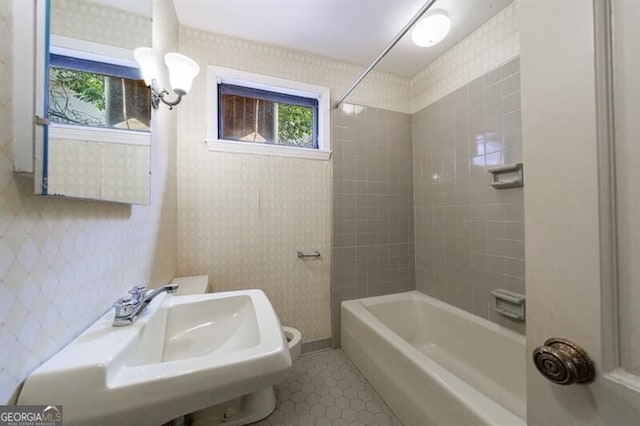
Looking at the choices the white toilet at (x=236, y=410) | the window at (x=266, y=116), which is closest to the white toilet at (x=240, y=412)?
the white toilet at (x=236, y=410)

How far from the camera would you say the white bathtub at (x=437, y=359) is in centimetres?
103

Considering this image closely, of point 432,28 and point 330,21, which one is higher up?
point 330,21

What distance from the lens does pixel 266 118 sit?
200cm

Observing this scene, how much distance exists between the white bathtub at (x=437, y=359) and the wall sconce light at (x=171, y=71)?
1.84 metres

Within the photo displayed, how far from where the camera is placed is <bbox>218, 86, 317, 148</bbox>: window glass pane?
1.89 meters

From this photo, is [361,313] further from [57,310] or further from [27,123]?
[27,123]

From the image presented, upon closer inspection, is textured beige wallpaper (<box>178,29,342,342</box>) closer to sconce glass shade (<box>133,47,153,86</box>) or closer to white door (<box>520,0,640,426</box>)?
sconce glass shade (<box>133,47,153,86</box>)

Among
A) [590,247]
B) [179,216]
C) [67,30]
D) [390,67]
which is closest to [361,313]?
[179,216]

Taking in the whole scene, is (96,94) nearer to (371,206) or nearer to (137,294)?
(137,294)

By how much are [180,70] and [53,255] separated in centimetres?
102

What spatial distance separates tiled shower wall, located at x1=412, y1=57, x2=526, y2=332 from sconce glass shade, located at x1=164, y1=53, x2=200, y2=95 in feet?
6.08

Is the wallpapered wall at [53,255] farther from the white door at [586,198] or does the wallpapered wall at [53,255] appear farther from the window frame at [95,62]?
the white door at [586,198]

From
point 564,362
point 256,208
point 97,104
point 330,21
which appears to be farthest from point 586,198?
point 330,21

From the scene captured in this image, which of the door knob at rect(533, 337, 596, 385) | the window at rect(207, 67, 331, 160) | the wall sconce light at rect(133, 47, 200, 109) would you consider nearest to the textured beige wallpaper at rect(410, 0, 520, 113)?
the window at rect(207, 67, 331, 160)
